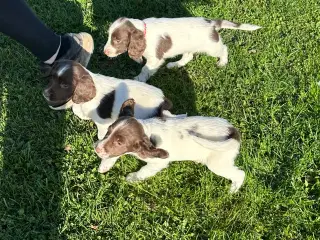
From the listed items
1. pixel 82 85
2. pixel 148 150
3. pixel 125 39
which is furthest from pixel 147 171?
pixel 125 39

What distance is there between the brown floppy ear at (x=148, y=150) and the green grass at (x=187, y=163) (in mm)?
669

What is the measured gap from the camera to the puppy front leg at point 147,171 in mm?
4000

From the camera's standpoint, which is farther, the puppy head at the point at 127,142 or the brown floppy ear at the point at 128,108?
the brown floppy ear at the point at 128,108

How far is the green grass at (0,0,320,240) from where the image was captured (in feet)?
12.7

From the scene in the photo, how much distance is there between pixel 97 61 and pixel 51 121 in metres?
1.08

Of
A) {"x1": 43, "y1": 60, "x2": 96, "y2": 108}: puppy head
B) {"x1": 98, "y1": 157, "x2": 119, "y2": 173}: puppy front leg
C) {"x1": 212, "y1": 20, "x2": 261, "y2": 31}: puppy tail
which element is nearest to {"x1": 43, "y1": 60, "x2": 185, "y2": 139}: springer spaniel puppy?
{"x1": 43, "y1": 60, "x2": 96, "y2": 108}: puppy head

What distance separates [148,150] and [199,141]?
0.42 metres

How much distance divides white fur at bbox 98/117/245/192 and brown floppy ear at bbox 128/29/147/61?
1.21 metres

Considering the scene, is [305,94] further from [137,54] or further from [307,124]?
[137,54]

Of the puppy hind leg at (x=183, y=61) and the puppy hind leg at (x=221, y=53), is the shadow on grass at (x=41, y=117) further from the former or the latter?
the puppy hind leg at (x=221, y=53)

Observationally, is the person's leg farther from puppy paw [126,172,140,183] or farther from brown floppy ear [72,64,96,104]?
puppy paw [126,172,140,183]

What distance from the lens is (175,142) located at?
374cm

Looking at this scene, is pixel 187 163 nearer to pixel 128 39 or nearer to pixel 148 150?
pixel 148 150

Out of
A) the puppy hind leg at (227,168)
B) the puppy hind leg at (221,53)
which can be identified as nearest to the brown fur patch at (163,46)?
the puppy hind leg at (221,53)
